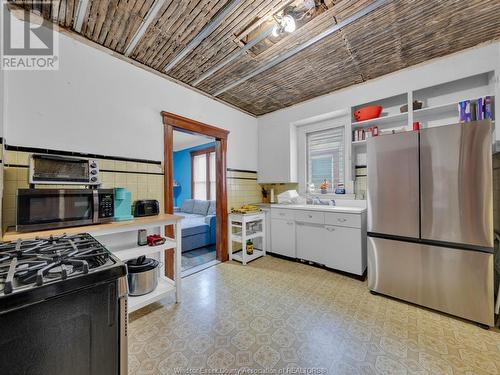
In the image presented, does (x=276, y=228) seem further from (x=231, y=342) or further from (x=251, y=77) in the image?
(x=251, y=77)

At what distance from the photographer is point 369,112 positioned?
274cm

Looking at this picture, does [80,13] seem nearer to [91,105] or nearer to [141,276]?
[91,105]

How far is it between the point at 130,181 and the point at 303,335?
7.36ft

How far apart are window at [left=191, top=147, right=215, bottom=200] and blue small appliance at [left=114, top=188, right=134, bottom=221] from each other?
3.84 meters

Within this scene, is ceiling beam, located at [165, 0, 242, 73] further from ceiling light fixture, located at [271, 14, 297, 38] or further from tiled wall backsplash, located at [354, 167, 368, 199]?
tiled wall backsplash, located at [354, 167, 368, 199]

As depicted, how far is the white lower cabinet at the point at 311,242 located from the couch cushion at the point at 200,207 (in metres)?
2.56

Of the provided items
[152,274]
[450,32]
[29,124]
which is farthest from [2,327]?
[450,32]

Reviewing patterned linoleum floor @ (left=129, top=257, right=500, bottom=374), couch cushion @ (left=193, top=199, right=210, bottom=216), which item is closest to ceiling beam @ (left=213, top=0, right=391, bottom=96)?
patterned linoleum floor @ (left=129, top=257, right=500, bottom=374)

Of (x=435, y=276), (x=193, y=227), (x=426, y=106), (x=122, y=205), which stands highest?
(x=426, y=106)

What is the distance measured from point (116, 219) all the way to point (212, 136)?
5.98 ft

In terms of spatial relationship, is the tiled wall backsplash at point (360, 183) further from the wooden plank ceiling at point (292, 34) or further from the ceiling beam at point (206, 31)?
the ceiling beam at point (206, 31)

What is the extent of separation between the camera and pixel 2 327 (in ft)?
2.01

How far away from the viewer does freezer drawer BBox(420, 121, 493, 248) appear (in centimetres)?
170

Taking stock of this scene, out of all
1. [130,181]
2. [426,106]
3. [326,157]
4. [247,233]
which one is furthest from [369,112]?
[130,181]
